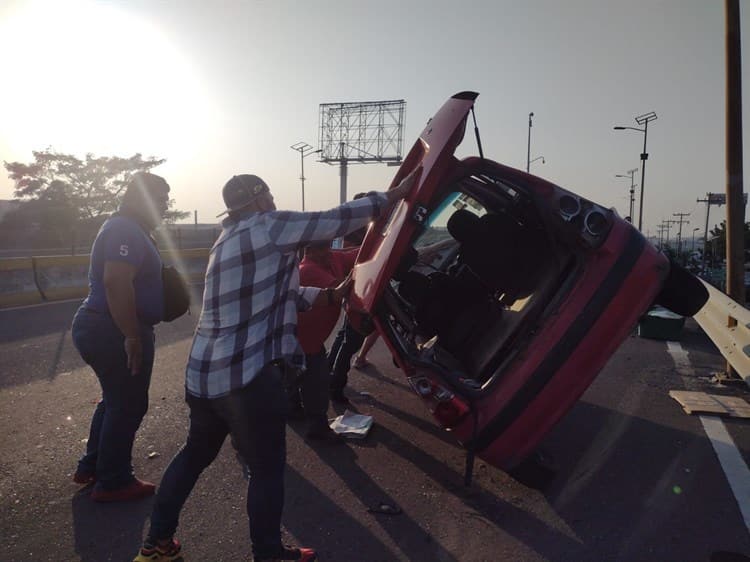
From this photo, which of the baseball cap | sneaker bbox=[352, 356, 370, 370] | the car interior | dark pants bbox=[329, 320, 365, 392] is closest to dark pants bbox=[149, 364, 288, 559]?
the baseball cap

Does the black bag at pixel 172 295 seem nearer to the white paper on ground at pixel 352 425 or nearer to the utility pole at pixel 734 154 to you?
the white paper on ground at pixel 352 425

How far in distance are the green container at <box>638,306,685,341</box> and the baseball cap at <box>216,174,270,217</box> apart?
6.63 meters

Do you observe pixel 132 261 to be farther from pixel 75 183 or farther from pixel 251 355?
pixel 75 183

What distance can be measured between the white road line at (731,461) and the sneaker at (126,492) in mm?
3385

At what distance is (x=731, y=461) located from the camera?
3.66 metres

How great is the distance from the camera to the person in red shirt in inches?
159

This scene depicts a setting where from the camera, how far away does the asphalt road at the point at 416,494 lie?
9.12 ft

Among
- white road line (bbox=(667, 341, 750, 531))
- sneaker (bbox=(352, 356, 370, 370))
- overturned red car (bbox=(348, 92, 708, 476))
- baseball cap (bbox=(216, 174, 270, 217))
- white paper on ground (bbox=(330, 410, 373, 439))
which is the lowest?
sneaker (bbox=(352, 356, 370, 370))

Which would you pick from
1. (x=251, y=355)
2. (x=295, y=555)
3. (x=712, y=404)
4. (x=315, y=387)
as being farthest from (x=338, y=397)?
(x=712, y=404)

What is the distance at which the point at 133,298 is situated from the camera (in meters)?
3.02

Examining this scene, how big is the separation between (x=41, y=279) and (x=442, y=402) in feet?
36.4

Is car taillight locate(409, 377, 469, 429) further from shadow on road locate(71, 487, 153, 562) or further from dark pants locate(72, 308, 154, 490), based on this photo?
A: shadow on road locate(71, 487, 153, 562)

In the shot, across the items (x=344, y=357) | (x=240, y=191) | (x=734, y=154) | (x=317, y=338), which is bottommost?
(x=344, y=357)

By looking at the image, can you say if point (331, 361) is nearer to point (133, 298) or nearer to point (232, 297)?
point (133, 298)
